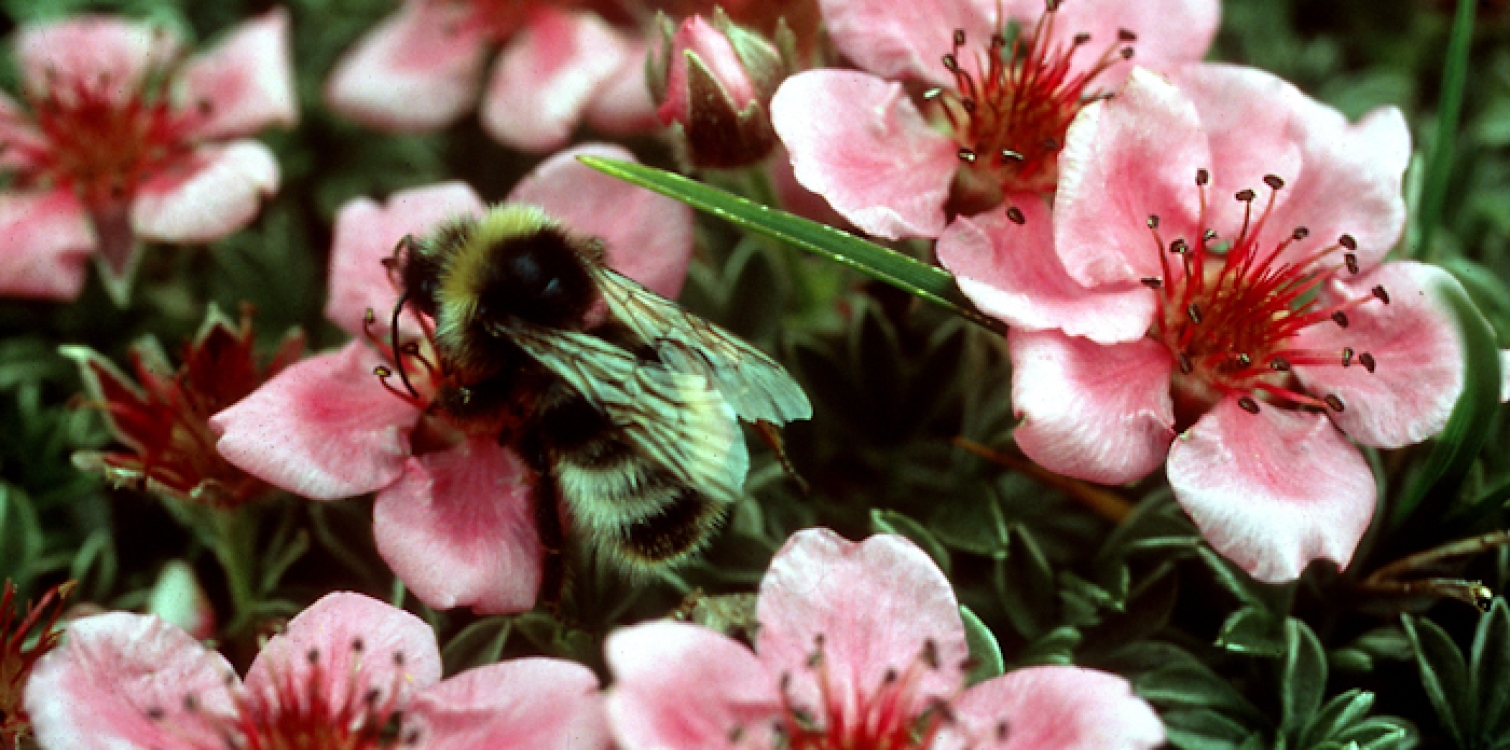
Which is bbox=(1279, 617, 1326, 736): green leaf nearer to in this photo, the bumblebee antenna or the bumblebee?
the bumblebee

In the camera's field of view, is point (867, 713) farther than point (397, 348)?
No

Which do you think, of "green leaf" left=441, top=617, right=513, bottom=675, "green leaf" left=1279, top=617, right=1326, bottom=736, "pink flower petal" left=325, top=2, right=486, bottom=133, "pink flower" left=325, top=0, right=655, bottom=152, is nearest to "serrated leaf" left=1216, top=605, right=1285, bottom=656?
"green leaf" left=1279, top=617, right=1326, bottom=736

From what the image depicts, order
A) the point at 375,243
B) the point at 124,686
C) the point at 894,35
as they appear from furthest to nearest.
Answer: the point at 375,243 < the point at 894,35 < the point at 124,686

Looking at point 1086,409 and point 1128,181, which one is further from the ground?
point 1128,181

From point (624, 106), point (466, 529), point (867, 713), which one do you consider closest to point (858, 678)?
point (867, 713)

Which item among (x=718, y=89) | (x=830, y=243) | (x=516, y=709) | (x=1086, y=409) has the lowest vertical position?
(x=516, y=709)

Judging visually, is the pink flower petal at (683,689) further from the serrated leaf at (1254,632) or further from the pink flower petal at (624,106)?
the pink flower petal at (624,106)

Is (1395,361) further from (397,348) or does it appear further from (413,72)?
(413,72)

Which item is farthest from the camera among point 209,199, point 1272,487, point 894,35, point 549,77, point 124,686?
point 549,77
